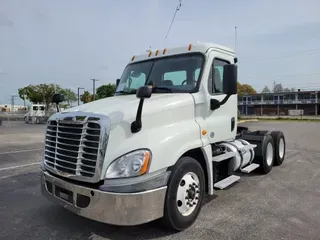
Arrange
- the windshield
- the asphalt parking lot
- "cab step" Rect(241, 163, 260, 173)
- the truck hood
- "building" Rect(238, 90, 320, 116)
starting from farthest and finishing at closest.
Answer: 1. "building" Rect(238, 90, 320, 116)
2. "cab step" Rect(241, 163, 260, 173)
3. the windshield
4. the asphalt parking lot
5. the truck hood

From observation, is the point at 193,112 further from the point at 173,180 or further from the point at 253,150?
the point at 253,150

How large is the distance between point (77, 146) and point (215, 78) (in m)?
2.47

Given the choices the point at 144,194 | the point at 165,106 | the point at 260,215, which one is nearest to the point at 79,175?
the point at 144,194

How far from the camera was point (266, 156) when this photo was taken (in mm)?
7113

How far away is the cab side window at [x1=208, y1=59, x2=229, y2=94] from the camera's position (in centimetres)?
457

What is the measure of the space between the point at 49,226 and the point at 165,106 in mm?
2332

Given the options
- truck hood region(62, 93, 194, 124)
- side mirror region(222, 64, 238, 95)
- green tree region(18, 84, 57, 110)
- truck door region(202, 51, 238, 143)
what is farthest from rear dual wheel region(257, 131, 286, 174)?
green tree region(18, 84, 57, 110)

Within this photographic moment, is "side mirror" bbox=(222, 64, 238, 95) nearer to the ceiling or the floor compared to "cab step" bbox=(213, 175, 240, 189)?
nearer to the ceiling

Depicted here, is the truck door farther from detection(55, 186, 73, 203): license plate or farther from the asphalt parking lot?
detection(55, 186, 73, 203): license plate

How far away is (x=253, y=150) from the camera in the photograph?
263 inches

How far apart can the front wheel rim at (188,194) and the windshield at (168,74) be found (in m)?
1.34

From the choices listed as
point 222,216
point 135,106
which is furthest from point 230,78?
point 222,216

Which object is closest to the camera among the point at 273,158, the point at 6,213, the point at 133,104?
the point at 133,104

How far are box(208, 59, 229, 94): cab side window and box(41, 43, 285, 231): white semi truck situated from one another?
2 centimetres
